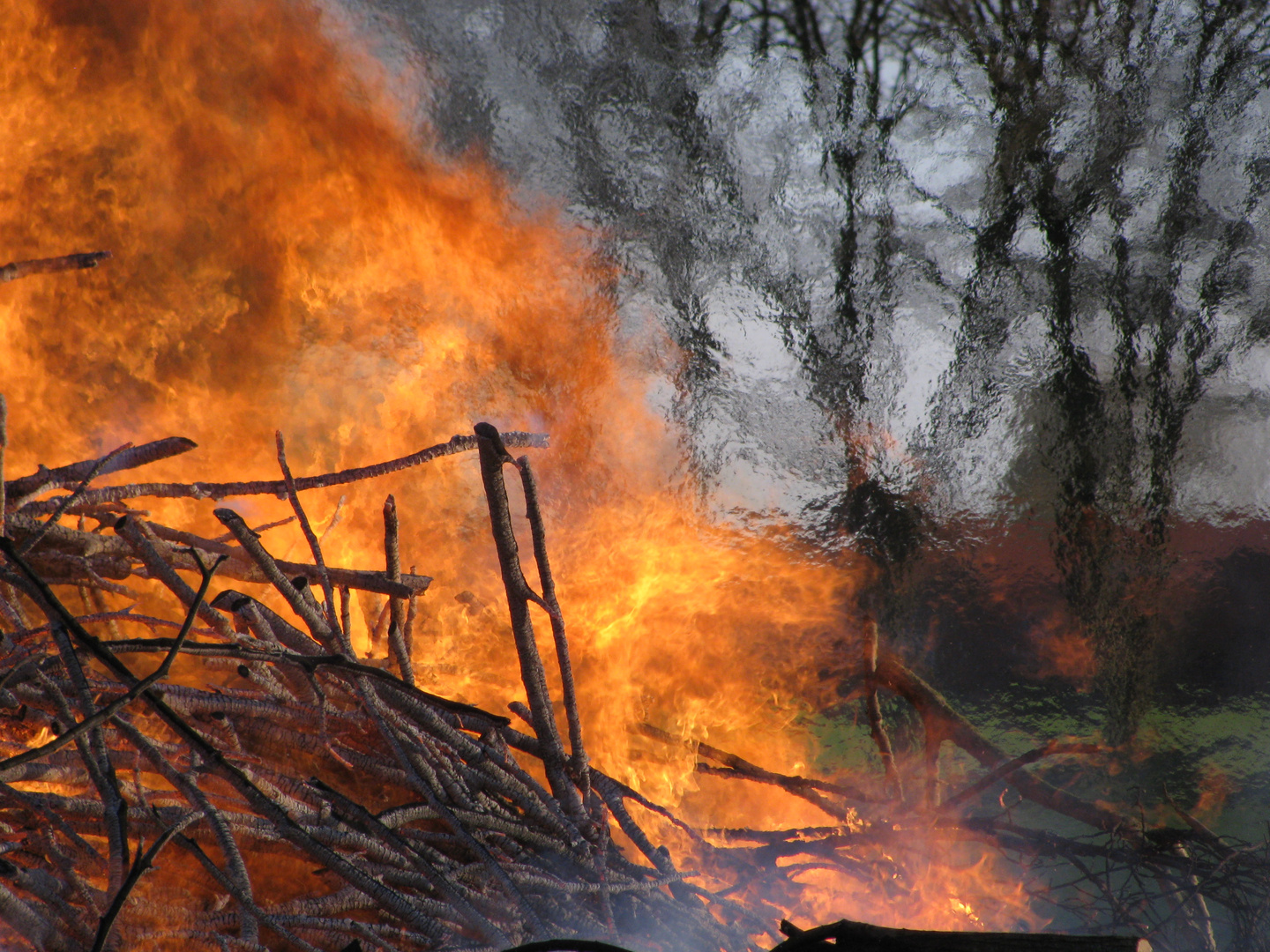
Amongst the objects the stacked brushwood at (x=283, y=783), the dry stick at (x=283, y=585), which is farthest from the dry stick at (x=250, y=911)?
the dry stick at (x=283, y=585)

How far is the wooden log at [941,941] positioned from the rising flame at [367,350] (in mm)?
2826

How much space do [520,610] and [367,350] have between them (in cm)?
237

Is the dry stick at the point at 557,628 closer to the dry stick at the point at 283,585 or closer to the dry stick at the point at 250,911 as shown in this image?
the dry stick at the point at 283,585

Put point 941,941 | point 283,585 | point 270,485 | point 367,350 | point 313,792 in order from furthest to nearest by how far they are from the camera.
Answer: point 367,350
point 270,485
point 283,585
point 313,792
point 941,941

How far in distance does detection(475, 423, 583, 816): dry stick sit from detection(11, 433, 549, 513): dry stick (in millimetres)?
108

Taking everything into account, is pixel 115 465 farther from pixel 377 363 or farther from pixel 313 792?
pixel 377 363

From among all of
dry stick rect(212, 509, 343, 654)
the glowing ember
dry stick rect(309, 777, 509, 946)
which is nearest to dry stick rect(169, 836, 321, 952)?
dry stick rect(309, 777, 509, 946)

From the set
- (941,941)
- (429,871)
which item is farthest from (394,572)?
(941,941)

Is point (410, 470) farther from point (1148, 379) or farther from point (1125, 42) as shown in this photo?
point (1125, 42)

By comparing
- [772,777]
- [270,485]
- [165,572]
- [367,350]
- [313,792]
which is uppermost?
[367,350]

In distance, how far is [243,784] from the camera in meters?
0.92

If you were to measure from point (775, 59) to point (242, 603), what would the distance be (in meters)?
3.45

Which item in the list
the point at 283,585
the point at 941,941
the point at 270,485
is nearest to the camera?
the point at 941,941

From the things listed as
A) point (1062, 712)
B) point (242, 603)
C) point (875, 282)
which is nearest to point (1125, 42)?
point (875, 282)
